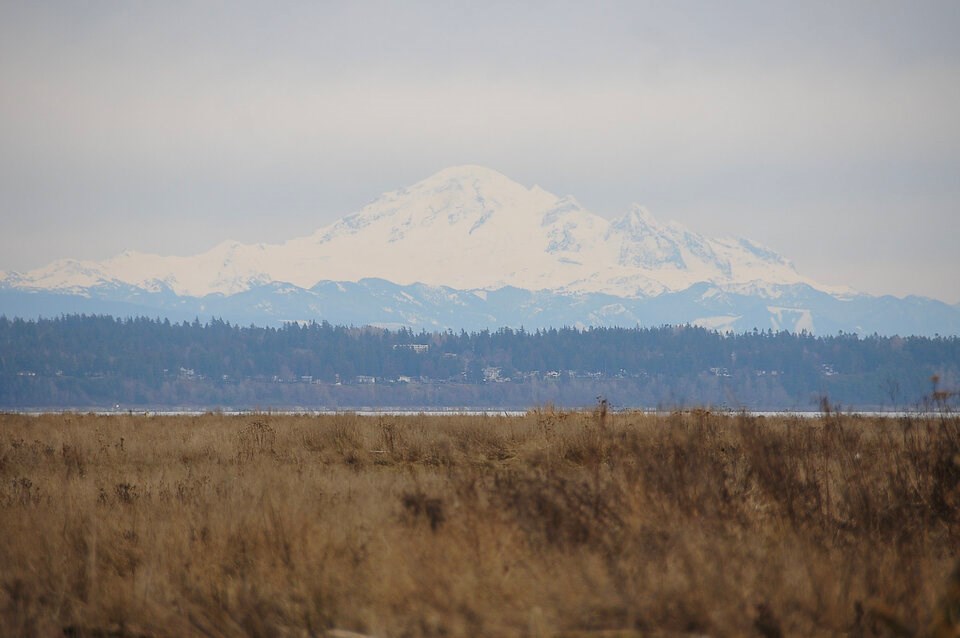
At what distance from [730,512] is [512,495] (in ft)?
8.13

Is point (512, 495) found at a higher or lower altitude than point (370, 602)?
higher

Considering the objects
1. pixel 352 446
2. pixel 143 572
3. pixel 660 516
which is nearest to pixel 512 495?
pixel 660 516

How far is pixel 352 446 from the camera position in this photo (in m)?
22.4

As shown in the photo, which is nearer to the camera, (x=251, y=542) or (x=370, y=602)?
(x=370, y=602)

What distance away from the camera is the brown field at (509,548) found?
370 inches

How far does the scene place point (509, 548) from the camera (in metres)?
11.1

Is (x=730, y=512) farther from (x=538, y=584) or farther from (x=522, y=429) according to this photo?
(x=522, y=429)

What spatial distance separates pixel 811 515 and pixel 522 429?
11284 mm

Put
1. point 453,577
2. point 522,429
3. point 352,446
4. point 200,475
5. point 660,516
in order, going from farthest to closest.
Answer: point 522,429
point 352,446
point 200,475
point 660,516
point 453,577

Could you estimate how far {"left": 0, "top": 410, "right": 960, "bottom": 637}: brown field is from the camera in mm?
9406

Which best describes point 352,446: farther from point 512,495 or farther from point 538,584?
point 538,584

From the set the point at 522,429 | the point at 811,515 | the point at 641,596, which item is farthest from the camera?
the point at 522,429

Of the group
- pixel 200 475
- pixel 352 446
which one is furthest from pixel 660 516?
pixel 352 446

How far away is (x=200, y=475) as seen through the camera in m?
18.3
